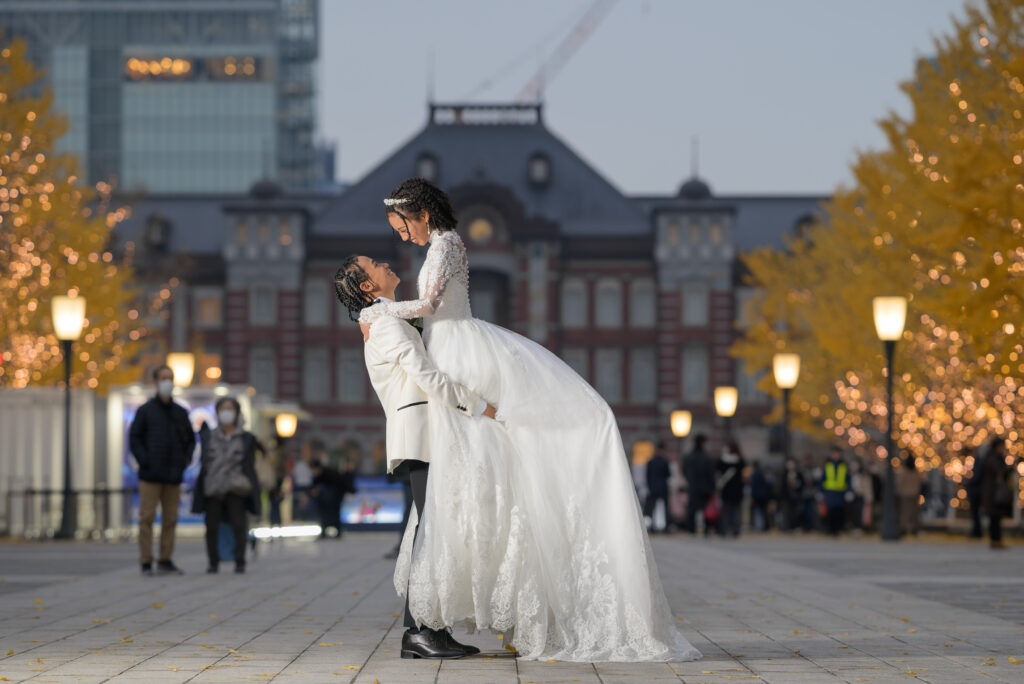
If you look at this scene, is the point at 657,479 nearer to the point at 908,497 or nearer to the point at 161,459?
the point at 908,497

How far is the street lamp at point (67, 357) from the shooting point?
2286 cm

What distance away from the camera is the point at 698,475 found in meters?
27.1

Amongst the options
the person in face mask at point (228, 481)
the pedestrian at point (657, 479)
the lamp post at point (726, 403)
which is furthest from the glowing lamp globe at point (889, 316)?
the person in face mask at point (228, 481)

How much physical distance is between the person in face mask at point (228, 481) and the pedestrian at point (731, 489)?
496 inches

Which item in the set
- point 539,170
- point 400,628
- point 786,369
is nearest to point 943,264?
point 786,369

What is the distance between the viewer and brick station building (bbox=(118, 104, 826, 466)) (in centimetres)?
6378

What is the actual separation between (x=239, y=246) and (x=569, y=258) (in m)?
12.4

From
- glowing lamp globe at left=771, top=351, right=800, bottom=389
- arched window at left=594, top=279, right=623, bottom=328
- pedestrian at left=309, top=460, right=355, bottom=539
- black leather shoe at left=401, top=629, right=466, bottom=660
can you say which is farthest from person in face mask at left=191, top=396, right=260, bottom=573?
arched window at left=594, top=279, right=623, bottom=328

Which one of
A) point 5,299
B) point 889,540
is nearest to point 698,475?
point 889,540

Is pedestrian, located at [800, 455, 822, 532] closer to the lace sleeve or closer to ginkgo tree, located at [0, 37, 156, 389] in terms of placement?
ginkgo tree, located at [0, 37, 156, 389]

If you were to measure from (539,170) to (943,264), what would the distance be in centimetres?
3877

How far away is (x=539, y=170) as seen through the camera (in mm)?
66000

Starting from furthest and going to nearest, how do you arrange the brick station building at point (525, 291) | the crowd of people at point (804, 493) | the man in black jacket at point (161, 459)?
the brick station building at point (525, 291) → the crowd of people at point (804, 493) → the man in black jacket at point (161, 459)

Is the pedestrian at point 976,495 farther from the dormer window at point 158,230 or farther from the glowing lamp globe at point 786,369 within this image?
the dormer window at point 158,230
